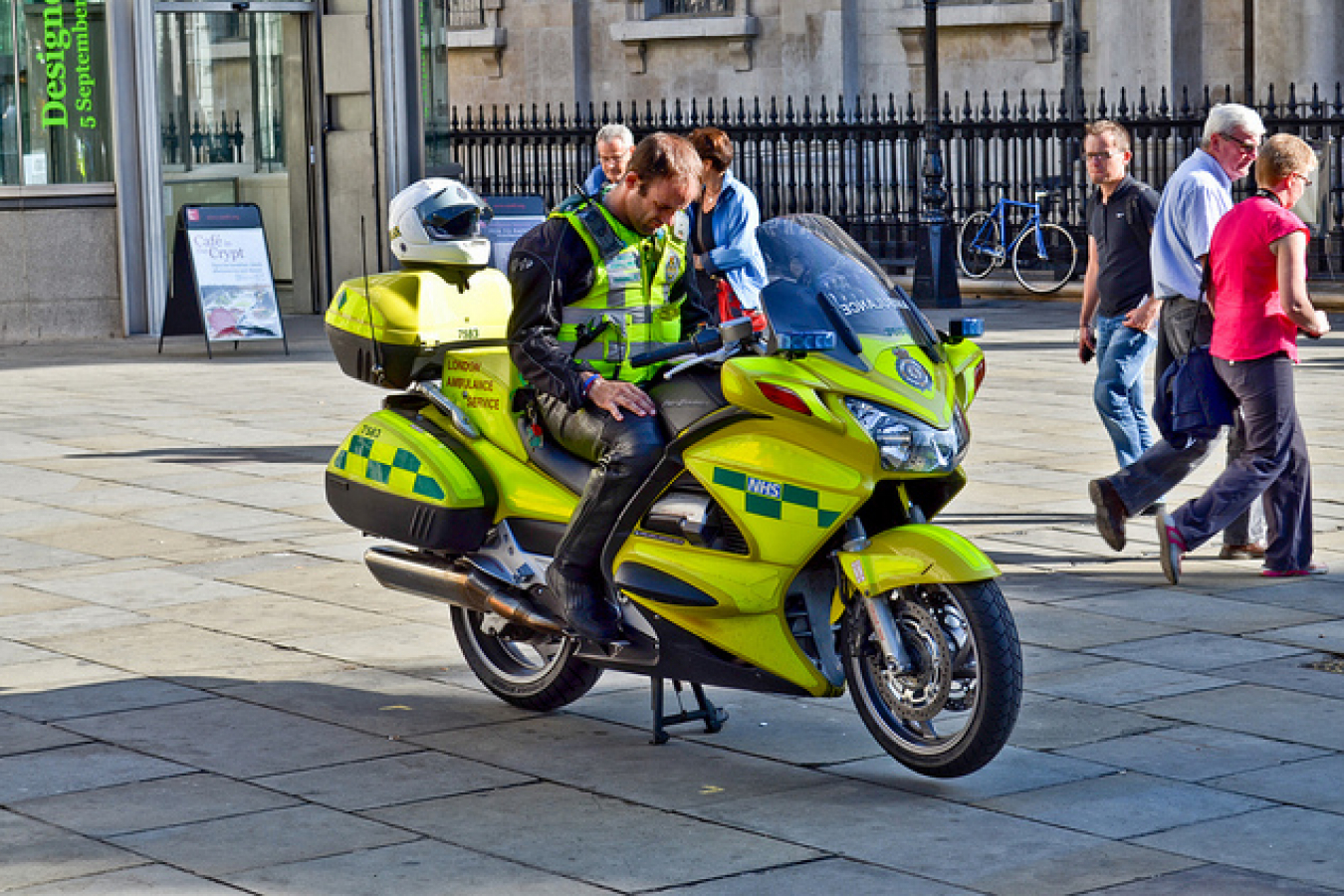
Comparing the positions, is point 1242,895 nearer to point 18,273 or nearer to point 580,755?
point 580,755

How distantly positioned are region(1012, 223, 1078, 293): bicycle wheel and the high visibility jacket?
1566cm

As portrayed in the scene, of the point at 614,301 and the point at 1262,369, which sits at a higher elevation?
the point at 614,301

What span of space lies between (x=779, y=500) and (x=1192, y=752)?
127 cm

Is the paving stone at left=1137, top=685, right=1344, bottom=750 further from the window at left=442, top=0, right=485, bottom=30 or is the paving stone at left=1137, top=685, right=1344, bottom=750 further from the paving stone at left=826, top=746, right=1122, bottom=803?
the window at left=442, top=0, right=485, bottom=30

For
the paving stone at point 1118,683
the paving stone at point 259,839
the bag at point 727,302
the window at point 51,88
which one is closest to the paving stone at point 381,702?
the paving stone at point 259,839

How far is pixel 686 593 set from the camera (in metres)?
5.43

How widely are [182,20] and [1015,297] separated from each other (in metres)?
8.19

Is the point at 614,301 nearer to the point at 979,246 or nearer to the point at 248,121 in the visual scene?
the point at 248,121

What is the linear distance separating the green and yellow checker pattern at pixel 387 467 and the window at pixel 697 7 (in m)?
24.5

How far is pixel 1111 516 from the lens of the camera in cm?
824

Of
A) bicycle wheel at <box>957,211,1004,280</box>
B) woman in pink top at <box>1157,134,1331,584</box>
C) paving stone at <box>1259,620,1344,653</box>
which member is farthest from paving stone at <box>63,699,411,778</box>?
bicycle wheel at <box>957,211,1004,280</box>

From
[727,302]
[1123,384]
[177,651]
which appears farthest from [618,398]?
[1123,384]

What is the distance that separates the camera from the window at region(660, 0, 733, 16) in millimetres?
30281

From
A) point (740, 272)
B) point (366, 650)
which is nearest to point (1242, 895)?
point (366, 650)
